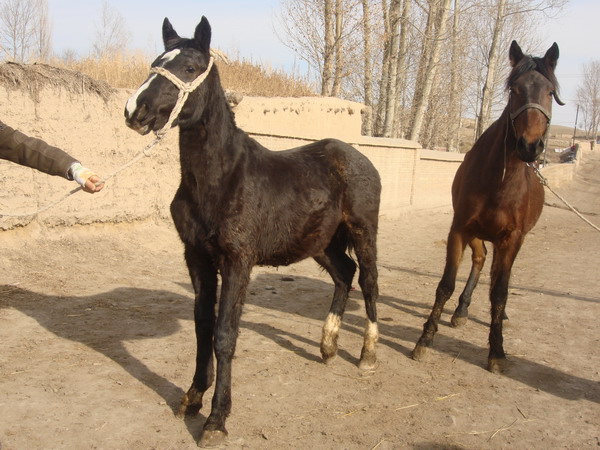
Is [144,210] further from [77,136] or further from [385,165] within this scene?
[385,165]

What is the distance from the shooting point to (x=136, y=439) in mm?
3260

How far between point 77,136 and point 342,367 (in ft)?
16.6

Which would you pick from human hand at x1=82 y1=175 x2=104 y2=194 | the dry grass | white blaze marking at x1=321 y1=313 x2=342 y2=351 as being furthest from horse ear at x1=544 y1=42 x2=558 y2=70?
the dry grass

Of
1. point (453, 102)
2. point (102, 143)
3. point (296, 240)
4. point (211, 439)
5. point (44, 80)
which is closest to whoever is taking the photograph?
point (211, 439)

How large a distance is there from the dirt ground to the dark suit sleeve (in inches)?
61.6

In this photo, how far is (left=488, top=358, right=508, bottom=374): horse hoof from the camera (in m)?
4.58

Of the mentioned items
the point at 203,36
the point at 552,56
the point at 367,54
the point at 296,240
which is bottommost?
the point at 296,240

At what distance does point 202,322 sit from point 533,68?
3.32 metres

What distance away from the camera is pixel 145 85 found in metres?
3.13

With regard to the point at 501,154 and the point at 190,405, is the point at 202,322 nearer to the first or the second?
the point at 190,405

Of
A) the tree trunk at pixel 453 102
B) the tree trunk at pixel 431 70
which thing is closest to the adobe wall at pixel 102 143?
the tree trunk at pixel 431 70

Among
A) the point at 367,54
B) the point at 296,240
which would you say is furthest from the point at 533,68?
the point at 367,54

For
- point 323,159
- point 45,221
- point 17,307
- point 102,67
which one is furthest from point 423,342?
point 102,67

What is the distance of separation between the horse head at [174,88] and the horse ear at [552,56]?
9.42ft
